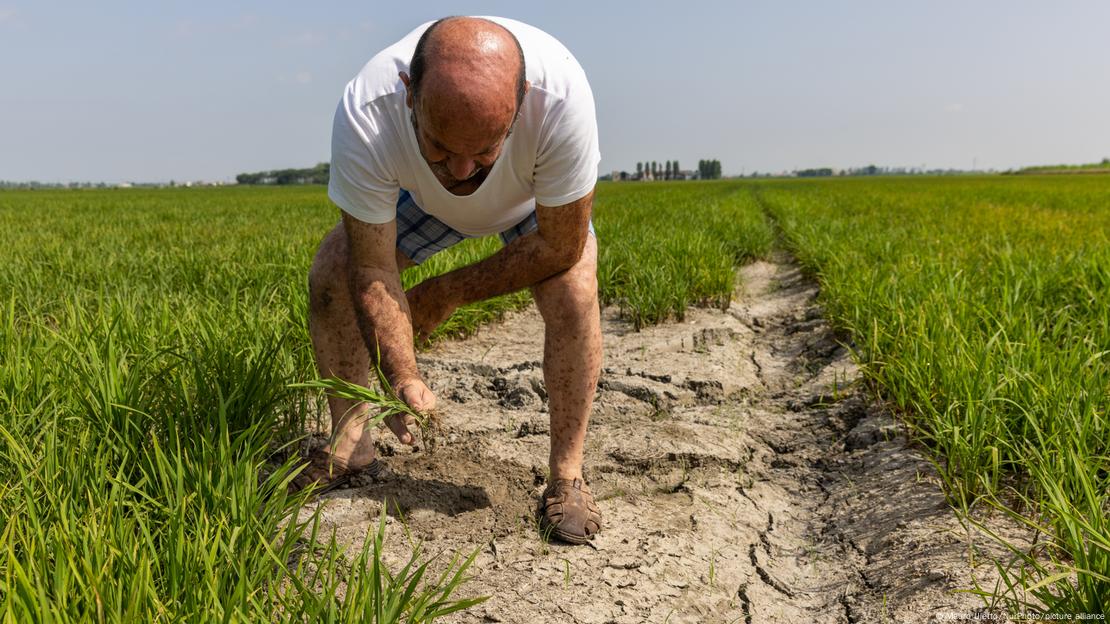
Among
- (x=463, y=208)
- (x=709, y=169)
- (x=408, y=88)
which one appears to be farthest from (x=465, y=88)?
(x=709, y=169)

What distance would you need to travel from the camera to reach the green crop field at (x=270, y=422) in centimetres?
123

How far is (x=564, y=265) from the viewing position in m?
1.92

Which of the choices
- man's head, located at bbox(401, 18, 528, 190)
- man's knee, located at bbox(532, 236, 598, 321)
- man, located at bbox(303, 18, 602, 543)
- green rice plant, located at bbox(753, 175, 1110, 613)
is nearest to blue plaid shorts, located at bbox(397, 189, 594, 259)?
man, located at bbox(303, 18, 602, 543)

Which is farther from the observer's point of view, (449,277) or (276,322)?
(276,322)

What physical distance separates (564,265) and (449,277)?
291 millimetres

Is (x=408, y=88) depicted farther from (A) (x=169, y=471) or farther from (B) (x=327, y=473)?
(B) (x=327, y=473)

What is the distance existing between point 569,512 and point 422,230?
87 cm

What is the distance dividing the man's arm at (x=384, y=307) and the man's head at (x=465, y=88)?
33 cm

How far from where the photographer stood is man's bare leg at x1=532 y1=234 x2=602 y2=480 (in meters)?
1.96

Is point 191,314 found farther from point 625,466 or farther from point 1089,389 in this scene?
point 1089,389

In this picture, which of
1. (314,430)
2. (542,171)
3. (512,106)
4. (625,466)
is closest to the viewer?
(512,106)

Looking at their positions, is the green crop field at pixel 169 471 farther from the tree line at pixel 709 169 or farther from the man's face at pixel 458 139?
the tree line at pixel 709 169

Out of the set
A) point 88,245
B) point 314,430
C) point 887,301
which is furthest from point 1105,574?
point 88,245

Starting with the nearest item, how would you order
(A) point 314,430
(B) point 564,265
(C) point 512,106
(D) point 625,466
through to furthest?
(C) point 512,106 → (B) point 564,265 → (D) point 625,466 → (A) point 314,430
